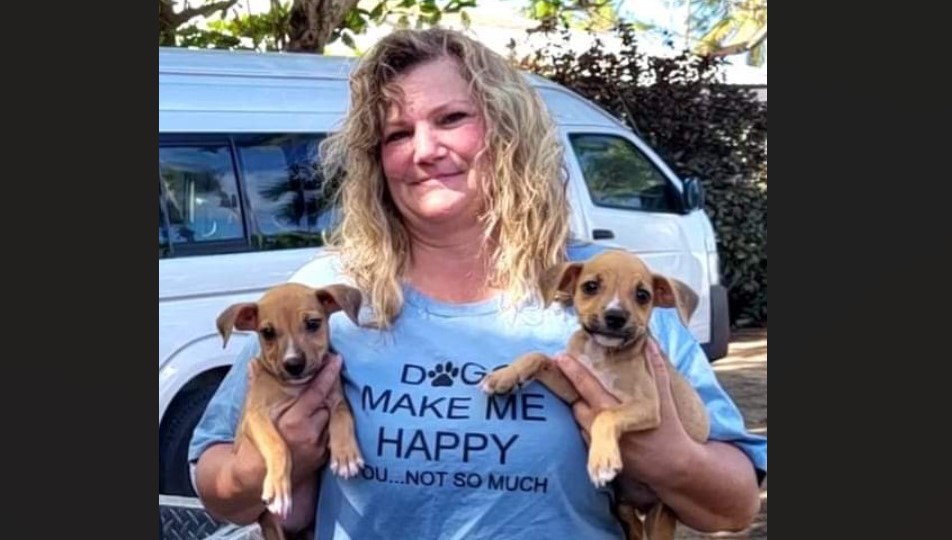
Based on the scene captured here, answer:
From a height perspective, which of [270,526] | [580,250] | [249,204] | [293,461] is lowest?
[270,526]

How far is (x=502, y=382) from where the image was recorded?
1707 mm

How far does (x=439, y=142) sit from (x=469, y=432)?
42 centimetres

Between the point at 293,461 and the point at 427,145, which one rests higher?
the point at 427,145

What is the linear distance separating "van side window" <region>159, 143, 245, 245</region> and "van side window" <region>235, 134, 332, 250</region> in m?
0.04

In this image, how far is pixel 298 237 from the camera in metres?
2.67

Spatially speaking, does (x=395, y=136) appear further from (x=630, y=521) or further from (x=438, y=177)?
(x=630, y=521)

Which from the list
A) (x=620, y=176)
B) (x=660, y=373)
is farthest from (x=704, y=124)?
(x=660, y=373)

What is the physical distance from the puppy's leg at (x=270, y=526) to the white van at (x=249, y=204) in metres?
0.55

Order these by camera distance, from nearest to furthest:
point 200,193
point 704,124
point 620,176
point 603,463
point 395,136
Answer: point 603,463 → point 395,136 → point 200,193 → point 704,124 → point 620,176

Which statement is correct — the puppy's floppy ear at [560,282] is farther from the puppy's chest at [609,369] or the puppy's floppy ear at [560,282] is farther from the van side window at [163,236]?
the van side window at [163,236]

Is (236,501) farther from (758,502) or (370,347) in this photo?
(758,502)

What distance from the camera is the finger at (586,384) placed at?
1.73 meters

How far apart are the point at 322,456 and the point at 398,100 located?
0.55m

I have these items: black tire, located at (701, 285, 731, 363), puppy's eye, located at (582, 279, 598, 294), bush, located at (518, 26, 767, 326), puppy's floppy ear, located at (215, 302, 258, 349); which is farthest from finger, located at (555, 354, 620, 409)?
bush, located at (518, 26, 767, 326)
